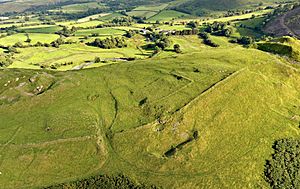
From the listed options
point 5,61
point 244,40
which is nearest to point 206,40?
point 244,40

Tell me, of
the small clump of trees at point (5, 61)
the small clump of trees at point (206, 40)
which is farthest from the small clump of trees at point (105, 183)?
the small clump of trees at point (206, 40)

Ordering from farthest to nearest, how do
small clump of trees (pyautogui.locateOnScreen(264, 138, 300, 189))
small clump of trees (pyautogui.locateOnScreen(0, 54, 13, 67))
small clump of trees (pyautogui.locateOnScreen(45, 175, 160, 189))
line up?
1. small clump of trees (pyautogui.locateOnScreen(0, 54, 13, 67))
2. small clump of trees (pyautogui.locateOnScreen(264, 138, 300, 189))
3. small clump of trees (pyautogui.locateOnScreen(45, 175, 160, 189))

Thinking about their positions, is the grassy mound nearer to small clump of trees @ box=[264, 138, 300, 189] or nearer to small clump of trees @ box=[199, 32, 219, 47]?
small clump of trees @ box=[264, 138, 300, 189]

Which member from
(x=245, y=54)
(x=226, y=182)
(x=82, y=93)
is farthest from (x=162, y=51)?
(x=226, y=182)

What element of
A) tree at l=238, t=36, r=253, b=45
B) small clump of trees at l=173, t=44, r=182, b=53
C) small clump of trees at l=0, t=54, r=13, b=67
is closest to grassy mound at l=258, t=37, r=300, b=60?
small clump of trees at l=173, t=44, r=182, b=53

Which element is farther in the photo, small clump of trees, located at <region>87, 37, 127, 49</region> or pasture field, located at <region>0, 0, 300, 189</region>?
small clump of trees, located at <region>87, 37, 127, 49</region>

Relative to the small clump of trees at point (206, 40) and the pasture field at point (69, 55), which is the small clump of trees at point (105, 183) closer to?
the pasture field at point (69, 55)

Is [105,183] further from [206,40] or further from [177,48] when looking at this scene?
[206,40]
